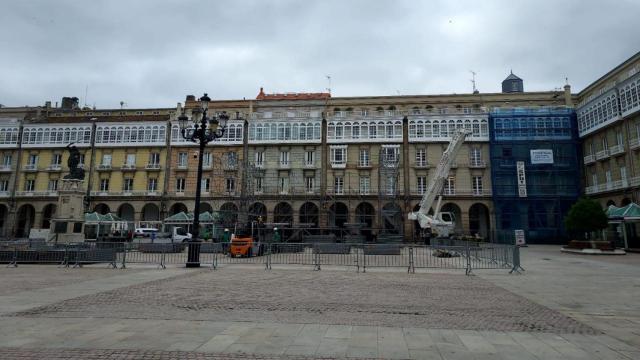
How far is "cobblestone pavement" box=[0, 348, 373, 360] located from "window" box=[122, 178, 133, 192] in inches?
1815

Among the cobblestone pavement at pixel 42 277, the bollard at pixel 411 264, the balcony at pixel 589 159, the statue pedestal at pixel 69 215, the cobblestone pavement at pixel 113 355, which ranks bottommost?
the cobblestone pavement at pixel 113 355

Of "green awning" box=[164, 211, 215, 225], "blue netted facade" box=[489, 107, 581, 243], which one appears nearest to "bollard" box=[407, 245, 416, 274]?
"green awning" box=[164, 211, 215, 225]

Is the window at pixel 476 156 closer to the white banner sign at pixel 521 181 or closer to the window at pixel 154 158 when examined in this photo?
the white banner sign at pixel 521 181

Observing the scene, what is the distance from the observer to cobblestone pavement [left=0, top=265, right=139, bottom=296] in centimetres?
1094

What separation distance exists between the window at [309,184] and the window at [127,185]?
20.8 m

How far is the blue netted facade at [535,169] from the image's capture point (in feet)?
139

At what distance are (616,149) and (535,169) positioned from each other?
7.73 m

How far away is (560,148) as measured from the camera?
4362 cm

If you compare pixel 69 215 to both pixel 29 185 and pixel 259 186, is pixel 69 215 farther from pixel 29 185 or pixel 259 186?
pixel 29 185

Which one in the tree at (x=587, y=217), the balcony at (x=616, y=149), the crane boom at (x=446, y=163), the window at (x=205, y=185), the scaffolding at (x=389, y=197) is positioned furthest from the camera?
the window at (x=205, y=185)

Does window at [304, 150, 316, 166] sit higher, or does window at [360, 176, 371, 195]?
window at [304, 150, 316, 166]

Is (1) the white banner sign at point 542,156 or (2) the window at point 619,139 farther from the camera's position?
(1) the white banner sign at point 542,156

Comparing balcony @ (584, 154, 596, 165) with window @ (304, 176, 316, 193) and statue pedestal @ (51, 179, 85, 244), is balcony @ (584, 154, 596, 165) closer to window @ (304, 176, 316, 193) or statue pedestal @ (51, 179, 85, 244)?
window @ (304, 176, 316, 193)

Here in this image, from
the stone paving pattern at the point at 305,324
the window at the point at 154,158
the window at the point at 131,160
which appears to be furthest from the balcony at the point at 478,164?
the window at the point at 131,160
